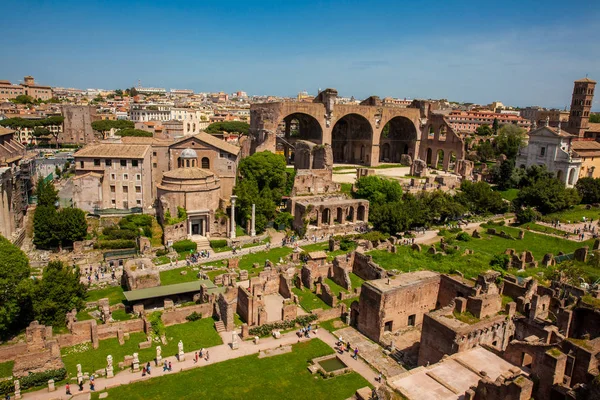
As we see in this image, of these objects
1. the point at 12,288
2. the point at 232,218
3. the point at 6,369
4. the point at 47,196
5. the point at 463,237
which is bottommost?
the point at 6,369

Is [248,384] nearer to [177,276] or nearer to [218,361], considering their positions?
[218,361]

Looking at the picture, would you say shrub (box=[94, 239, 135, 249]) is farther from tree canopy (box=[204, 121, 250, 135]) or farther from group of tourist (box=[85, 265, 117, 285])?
tree canopy (box=[204, 121, 250, 135])

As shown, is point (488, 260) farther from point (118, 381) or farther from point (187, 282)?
point (118, 381)

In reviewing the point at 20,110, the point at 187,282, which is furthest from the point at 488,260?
the point at 20,110

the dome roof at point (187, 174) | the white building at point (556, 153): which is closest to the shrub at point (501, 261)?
the dome roof at point (187, 174)

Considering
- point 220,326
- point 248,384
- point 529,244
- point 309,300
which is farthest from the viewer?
point 529,244

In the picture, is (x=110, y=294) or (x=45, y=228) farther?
(x=45, y=228)

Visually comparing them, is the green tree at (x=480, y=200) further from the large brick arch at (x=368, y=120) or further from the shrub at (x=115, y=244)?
the shrub at (x=115, y=244)

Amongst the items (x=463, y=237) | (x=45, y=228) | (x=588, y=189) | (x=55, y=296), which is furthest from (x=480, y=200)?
(x=45, y=228)

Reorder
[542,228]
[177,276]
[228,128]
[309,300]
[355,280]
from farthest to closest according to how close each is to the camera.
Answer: [228,128] → [542,228] → [355,280] → [177,276] → [309,300]
